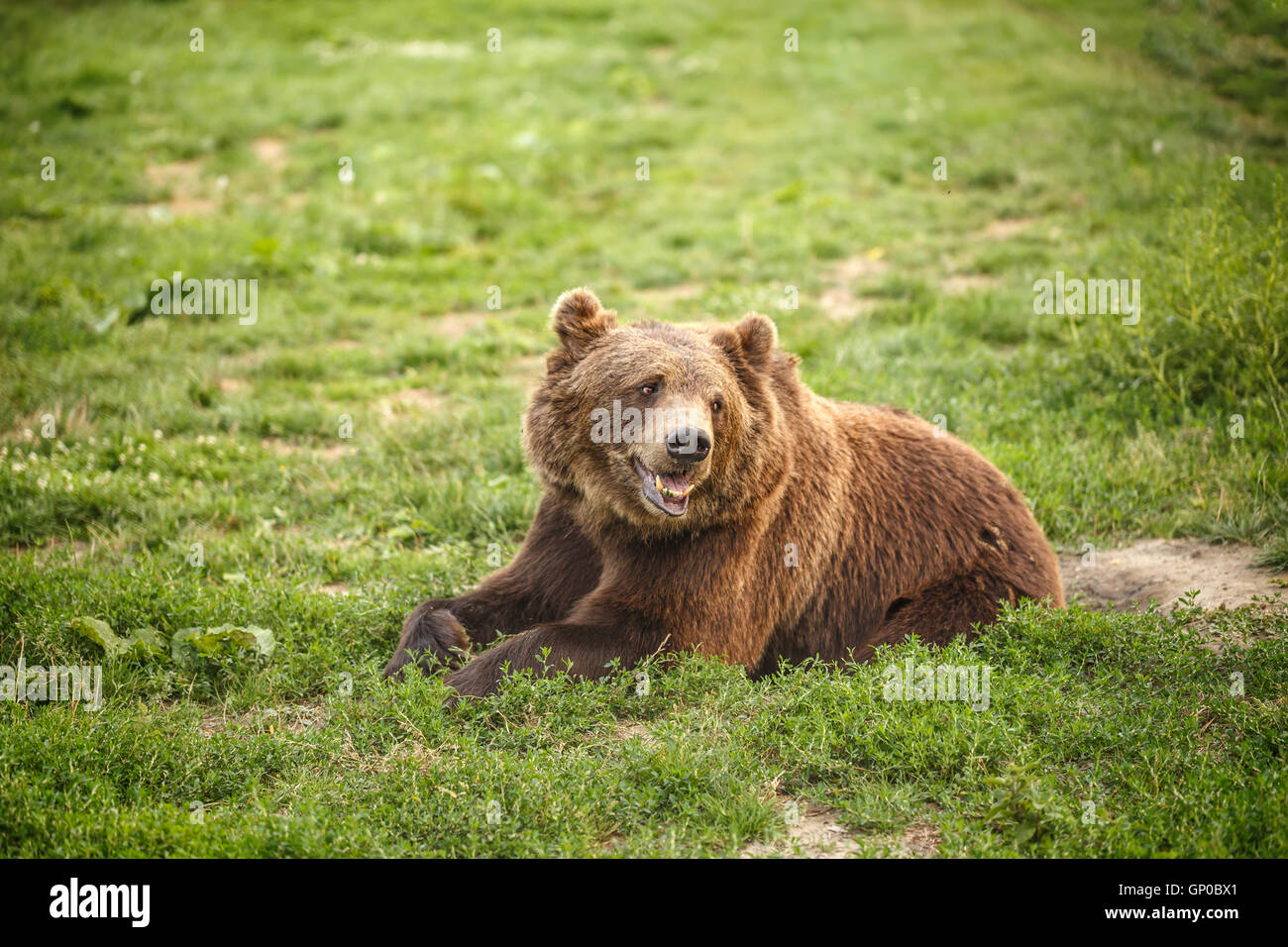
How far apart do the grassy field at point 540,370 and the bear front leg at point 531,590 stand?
46 centimetres

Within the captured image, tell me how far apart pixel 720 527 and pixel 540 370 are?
4.31m

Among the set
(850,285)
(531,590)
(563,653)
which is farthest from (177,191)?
(563,653)

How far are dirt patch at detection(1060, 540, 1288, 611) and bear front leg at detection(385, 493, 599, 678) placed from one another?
2.85m

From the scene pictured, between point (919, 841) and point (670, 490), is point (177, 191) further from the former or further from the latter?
point (919, 841)

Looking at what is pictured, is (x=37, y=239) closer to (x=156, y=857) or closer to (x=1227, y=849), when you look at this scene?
(x=156, y=857)

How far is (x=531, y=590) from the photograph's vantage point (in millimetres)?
5934

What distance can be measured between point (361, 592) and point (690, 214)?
775 centimetres

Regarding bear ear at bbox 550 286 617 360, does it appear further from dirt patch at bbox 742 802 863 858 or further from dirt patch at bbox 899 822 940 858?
dirt patch at bbox 899 822 940 858

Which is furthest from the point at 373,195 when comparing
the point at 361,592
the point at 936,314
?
the point at 361,592

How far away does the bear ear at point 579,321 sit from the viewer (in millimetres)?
5746

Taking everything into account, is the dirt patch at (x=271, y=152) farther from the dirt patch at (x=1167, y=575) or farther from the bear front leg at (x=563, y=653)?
the dirt patch at (x=1167, y=575)

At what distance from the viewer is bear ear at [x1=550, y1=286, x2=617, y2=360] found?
5746mm
